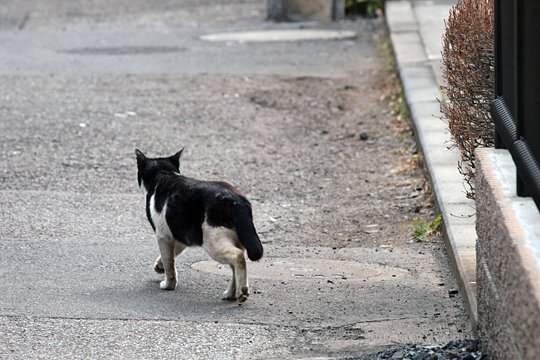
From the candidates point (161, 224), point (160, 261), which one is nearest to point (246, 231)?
point (161, 224)

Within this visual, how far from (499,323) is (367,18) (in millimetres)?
14066

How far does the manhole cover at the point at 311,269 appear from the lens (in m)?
7.18

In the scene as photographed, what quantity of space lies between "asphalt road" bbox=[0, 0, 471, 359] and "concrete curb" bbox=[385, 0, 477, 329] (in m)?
0.22

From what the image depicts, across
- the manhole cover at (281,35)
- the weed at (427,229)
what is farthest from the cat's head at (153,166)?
the manhole cover at (281,35)

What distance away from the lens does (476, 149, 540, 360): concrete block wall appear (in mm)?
4031

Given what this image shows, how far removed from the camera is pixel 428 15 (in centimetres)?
1678

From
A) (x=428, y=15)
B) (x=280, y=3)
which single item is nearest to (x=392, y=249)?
(x=428, y=15)

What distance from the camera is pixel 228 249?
6438 mm

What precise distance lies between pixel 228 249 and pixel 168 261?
0.53 metres

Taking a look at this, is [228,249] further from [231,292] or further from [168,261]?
[168,261]

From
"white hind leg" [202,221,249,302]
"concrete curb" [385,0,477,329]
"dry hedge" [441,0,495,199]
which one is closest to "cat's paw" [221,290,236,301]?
"white hind leg" [202,221,249,302]

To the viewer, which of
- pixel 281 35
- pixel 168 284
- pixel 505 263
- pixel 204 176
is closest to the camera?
pixel 505 263

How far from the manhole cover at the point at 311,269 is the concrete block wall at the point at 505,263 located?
1.68 m

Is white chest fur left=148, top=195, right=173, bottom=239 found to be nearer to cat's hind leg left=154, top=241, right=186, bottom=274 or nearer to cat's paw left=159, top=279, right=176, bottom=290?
cat's hind leg left=154, top=241, right=186, bottom=274
